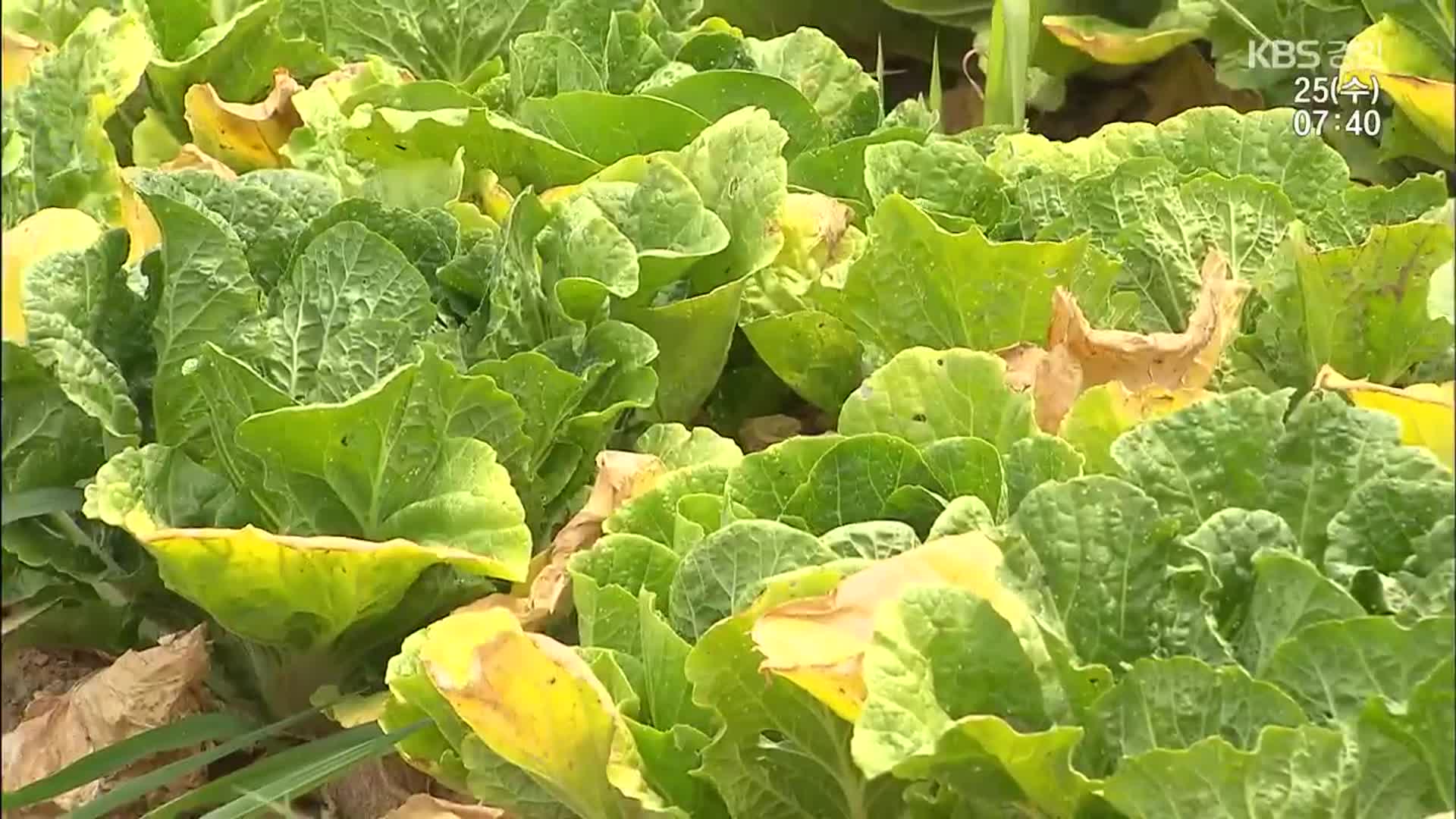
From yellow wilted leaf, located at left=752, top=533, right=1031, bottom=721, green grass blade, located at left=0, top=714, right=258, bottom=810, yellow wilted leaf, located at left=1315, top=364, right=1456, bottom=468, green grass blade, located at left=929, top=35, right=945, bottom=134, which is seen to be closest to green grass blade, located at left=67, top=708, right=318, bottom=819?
green grass blade, located at left=0, top=714, right=258, bottom=810

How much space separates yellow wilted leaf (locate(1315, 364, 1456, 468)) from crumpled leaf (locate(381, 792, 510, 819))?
14.1 inches

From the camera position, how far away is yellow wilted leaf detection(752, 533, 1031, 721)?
500mm

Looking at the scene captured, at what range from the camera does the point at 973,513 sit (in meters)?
0.57

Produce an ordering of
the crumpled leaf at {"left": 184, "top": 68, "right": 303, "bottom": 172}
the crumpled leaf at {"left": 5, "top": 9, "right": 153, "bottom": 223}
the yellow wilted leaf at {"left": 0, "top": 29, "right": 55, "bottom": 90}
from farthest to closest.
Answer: the crumpled leaf at {"left": 184, "top": 68, "right": 303, "bottom": 172} < the crumpled leaf at {"left": 5, "top": 9, "right": 153, "bottom": 223} < the yellow wilted leaf at {"left": 0, "top": 29, "right": 55, "bottom": 90}

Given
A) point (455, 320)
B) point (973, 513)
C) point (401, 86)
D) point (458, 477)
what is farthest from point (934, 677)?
point (401, 86)

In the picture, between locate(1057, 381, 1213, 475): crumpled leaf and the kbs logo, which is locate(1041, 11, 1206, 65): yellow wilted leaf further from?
locate(1057, 381, 1213, 475): crumpled leaf

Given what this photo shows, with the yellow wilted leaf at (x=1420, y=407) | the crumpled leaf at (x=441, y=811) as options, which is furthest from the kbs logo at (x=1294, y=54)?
the crumpled leaf at (x=441, y=811)

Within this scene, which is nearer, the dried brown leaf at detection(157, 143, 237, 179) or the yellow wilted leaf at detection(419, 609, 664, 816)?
the yellow wilted leaf at detection(419, 609, 664, 816)

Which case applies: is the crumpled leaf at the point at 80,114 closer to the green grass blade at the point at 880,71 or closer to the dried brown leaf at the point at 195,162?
the dried brown leaf at the point at 195,162

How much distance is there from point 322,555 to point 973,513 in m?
0.25

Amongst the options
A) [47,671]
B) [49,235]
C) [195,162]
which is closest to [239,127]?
[195,162]

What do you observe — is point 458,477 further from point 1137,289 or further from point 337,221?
point 1137,289

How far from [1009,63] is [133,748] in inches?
26.3

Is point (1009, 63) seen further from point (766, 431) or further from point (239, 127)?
point (239, 127)
